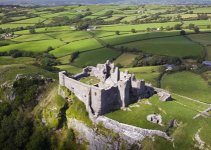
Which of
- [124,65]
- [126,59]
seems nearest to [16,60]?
[124,65]

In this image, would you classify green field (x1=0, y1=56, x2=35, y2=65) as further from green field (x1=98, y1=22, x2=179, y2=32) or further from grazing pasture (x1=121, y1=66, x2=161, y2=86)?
green field (x1=98, y1=22, x2=179, y2=32)

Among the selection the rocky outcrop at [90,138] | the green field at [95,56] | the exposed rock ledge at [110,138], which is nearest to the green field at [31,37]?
the green field at [95,56]

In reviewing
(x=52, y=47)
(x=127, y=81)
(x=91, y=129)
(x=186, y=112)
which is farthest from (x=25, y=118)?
(x=52, y=47)

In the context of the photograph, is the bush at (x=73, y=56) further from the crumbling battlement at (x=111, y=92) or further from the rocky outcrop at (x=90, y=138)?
the rocky outcrop at (x=90, y=138)

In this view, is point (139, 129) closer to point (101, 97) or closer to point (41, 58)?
point (101, 97)

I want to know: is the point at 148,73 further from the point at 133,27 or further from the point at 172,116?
the point at 133,27

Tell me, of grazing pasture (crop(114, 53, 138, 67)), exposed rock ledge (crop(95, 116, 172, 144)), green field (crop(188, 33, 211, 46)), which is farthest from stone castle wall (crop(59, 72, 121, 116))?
green field (crop(188, 33, 211, 46))
